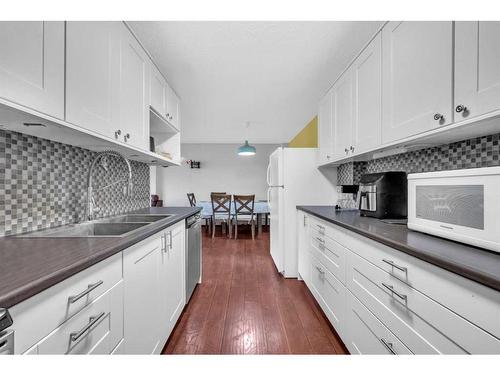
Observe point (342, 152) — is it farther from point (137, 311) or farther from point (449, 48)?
point (137, 311)

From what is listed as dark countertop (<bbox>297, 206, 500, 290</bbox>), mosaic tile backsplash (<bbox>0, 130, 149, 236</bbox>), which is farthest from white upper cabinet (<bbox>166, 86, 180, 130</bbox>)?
dark countertop (<bbox>297, 206, 500, 290</bbox>)

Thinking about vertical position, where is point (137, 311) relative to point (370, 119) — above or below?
below

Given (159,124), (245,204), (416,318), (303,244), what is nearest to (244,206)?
(245,204)

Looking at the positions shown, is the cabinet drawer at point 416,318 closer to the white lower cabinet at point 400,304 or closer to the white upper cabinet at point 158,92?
the white lower cabinet at point 400,304

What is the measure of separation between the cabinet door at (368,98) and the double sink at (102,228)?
1708 millimetres

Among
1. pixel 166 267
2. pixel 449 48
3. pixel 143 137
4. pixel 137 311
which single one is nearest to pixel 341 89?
pixel 449 48

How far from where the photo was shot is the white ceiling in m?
1.75

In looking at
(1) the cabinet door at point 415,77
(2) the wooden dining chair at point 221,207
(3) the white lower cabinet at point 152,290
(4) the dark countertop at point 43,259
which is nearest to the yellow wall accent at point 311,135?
(2) the wooden dining chair at point 221,207

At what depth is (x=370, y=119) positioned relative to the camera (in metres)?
1.71

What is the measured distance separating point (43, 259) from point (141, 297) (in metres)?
0.52

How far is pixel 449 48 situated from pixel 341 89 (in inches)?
45.0

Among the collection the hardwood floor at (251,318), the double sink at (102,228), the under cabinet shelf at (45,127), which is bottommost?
the hardwood floor at (251,318)

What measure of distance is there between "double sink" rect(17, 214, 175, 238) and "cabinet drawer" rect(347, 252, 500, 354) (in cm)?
133

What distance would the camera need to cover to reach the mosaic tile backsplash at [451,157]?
1.23 metres
